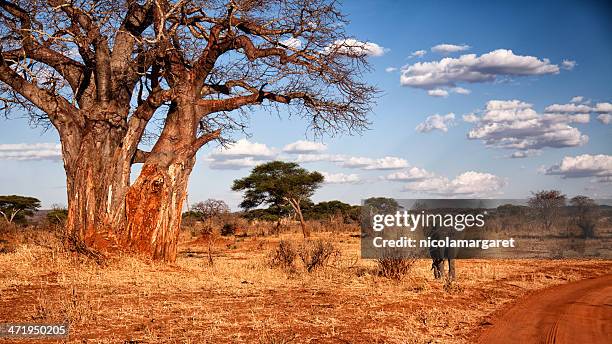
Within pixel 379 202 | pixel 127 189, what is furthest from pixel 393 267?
pixel 379 202

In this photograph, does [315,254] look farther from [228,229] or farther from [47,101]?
[228,229]

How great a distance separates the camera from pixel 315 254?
1221 centimetres

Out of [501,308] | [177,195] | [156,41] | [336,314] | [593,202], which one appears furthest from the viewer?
[593,202]

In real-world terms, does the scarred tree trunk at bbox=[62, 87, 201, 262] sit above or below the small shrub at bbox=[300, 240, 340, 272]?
above

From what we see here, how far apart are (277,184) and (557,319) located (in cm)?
2583

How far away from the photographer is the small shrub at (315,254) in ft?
40.0

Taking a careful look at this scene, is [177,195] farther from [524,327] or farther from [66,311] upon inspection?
[524,327]

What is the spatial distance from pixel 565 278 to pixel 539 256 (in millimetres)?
7023

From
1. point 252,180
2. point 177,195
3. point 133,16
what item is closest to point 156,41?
point 133,16

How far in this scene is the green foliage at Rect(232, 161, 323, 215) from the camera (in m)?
33.1

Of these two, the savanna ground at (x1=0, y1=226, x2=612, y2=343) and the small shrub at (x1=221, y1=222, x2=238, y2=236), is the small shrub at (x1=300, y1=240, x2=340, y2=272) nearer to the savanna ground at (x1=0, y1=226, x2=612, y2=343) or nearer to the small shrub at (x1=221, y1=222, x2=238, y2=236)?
the savanna ground at (x1=0, y1=226, x2=612, y2=343)

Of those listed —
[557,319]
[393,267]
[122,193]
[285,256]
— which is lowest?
[557,319]

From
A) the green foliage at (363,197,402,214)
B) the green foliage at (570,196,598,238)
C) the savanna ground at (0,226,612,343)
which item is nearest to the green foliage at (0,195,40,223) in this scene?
the green foliage at (363,197,402,214)

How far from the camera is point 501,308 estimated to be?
8766 millimetres
